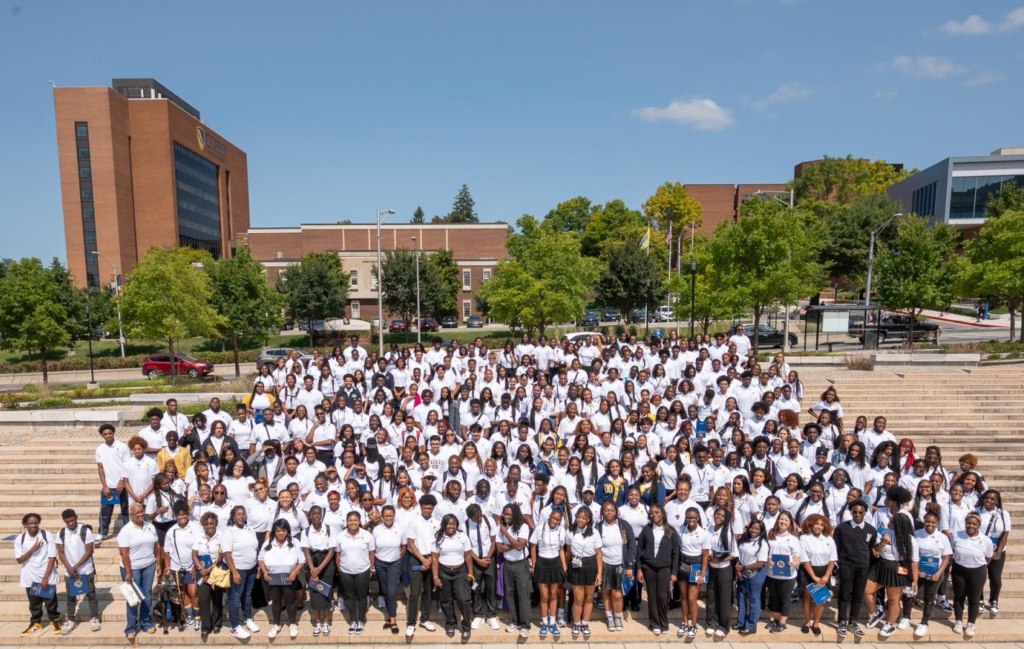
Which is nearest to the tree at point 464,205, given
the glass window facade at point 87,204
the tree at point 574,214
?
the tree at point 574,214

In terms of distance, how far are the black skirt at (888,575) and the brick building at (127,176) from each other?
59133mm

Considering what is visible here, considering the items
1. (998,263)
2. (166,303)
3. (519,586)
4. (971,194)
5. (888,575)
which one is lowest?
(519,586)

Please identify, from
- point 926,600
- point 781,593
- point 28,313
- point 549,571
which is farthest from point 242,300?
point 926,600

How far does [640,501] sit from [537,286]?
23.1 m

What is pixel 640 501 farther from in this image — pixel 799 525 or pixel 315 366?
pixel 315 366

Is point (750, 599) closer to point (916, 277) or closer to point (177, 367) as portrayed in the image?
point (916, 277)

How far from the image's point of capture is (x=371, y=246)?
62.1 meters

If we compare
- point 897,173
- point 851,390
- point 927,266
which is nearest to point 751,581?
point 851,390

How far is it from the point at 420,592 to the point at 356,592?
814mm

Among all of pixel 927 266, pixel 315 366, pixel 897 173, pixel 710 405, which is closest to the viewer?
pixel 710 405

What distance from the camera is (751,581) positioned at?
6812mm

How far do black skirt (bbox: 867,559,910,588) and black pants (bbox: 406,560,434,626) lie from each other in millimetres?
5438

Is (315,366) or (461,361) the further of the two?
(461,361)

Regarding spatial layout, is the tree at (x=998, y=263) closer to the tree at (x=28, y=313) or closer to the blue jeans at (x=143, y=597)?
the blue jeans at (x=143, y=597)
